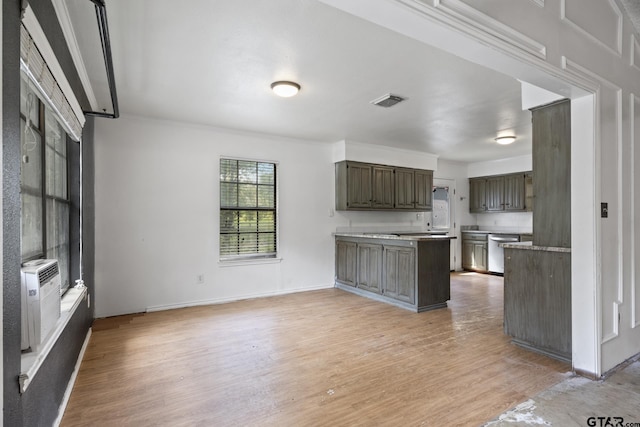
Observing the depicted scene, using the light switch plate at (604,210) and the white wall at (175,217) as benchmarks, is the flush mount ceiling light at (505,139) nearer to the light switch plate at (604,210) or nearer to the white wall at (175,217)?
the light switch plate at (604,210)

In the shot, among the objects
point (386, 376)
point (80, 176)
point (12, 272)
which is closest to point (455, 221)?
point (386, 376)

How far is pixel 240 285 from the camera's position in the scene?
16.3ft

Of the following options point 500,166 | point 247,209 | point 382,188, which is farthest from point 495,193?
point 247,209

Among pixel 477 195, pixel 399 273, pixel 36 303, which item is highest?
pixel 477 195

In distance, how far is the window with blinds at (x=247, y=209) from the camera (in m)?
4.92

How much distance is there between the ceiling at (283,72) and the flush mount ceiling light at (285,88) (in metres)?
0.07

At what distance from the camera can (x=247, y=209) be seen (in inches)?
200

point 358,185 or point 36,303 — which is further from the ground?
point 358,185

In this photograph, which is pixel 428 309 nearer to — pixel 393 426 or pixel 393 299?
pixel 393 299

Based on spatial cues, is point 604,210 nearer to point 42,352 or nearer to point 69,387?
point 42,352

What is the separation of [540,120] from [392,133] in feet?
7.70

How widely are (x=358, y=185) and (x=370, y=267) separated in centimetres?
143

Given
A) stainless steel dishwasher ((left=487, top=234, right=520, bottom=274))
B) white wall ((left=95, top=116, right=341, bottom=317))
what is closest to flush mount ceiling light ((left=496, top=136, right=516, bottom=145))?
stainless steel dishwasher ((left=487, top=234, right=520, bottom=274))

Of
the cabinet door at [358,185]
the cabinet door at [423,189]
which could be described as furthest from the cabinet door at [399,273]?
the cabinet door at [423,189]
